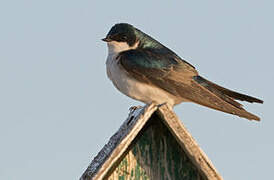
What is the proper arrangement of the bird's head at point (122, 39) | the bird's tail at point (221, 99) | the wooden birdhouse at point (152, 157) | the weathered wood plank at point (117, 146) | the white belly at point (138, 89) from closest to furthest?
the weathered wood plank at point (117, 146), the wooden birdhouse at point (152, 157), the bird's tail at point (221, 99), the white belly at point (138, 89), the bird's head at point (122, 39)

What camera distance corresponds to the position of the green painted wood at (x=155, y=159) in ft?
14.3

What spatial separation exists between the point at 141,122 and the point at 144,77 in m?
2.34

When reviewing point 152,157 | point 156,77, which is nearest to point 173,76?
point 156,77

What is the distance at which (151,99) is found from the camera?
244 inches

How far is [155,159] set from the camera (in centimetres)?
439

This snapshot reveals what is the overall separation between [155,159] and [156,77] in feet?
6.86

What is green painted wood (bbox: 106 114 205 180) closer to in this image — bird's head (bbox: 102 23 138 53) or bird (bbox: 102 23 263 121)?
bird (bbox: 102 23 263 121)

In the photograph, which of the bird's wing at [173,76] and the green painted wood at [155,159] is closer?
the green painted wood at [155,159]

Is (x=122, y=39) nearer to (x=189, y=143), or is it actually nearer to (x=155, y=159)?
(x=155, y=159)

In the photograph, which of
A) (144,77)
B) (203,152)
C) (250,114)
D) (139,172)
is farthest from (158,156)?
(144,77)

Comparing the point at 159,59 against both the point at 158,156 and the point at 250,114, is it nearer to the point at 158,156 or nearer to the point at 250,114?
the point at 250,114

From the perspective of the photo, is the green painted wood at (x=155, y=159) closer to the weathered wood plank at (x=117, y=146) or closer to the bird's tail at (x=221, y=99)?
the weathered wood plank at (x=117, y=146)

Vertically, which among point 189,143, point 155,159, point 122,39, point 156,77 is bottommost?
point 155,159

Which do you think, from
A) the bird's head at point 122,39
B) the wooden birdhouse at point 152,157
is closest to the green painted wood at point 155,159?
the wooden birdhouse at point 152,157
